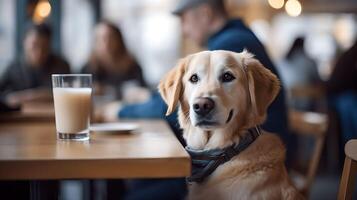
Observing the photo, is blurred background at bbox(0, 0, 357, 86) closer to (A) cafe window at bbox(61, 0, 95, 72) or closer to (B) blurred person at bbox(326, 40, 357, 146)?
(A) cafe window at bbox(61, 0, 95, 72)

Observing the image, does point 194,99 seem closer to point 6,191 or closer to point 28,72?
point 6,191

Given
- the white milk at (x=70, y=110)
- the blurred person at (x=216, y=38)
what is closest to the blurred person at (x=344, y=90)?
the blurred person at (x=216, y=38)

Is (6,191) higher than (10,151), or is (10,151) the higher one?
(10,151)

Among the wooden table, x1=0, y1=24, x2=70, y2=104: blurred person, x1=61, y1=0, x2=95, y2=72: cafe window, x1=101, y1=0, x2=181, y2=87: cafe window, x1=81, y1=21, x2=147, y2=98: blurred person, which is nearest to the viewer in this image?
the wooden table

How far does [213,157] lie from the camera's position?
1289 millimetres

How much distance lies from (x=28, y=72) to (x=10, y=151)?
2165mm

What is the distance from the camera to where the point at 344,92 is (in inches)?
156

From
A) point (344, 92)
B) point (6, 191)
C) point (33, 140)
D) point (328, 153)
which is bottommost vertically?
point (328, 153)

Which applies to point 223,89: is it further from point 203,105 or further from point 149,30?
point 149,30

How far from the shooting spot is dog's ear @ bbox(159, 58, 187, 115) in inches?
52.0

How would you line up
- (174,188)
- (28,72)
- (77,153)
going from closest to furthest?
(77,153)
(174,188)
(28,72)

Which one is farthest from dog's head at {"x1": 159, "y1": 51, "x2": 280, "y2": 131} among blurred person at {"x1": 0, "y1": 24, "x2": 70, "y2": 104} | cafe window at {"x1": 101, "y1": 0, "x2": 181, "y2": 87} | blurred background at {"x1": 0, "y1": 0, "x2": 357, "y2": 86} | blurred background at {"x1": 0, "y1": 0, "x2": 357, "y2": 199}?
cafe window at {"x1": 101, "y1": 0, "x2": 181, "y2": 87}

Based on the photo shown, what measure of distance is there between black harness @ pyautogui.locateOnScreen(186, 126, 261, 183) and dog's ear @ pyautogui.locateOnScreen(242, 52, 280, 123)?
0.17 ft

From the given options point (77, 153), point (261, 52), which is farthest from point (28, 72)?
point (77, 153)
